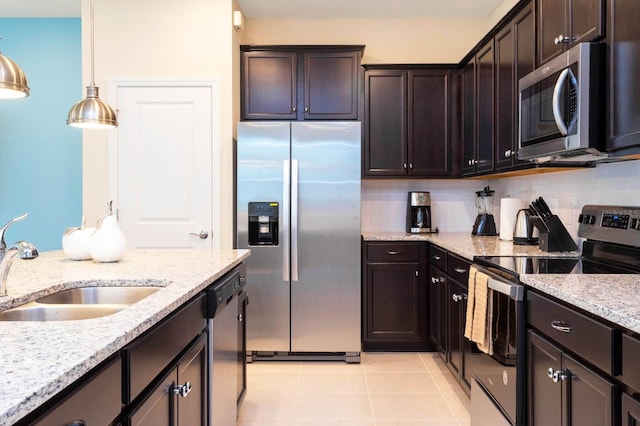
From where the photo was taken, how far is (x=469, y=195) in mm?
3908

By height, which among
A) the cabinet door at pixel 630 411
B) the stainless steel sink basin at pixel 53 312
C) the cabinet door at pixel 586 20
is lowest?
the cabinet door at pixel 630 411

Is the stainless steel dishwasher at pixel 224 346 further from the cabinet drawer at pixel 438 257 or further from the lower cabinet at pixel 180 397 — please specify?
the cabinet drawer at pixel 438 257

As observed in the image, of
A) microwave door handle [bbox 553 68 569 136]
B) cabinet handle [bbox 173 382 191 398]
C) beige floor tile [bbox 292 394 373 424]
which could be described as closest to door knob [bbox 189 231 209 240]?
beige floor tile [bbox 292 394 373 424]

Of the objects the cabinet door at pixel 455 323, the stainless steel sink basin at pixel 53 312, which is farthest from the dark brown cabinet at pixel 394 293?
the stainless steel sink basin at pixel 53 312

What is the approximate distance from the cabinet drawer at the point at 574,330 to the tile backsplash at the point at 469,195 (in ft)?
3.37

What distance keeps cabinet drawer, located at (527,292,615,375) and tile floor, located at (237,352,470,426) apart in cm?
107

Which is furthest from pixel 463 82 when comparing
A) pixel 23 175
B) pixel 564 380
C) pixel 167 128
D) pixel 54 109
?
pixel 23 175

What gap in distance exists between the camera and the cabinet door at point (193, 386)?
1329 millimetres

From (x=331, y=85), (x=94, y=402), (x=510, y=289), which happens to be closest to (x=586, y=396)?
(x=510, y=289)

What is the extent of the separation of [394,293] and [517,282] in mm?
1706

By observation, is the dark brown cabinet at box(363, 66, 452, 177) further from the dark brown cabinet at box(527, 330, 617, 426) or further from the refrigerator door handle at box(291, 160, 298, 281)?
the dark brown cabinet at box(527, 330, 617, 426)

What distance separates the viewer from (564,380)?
1387 millimetres

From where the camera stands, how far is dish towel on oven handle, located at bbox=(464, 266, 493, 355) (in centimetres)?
195

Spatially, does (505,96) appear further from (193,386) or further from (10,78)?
(10,78)
